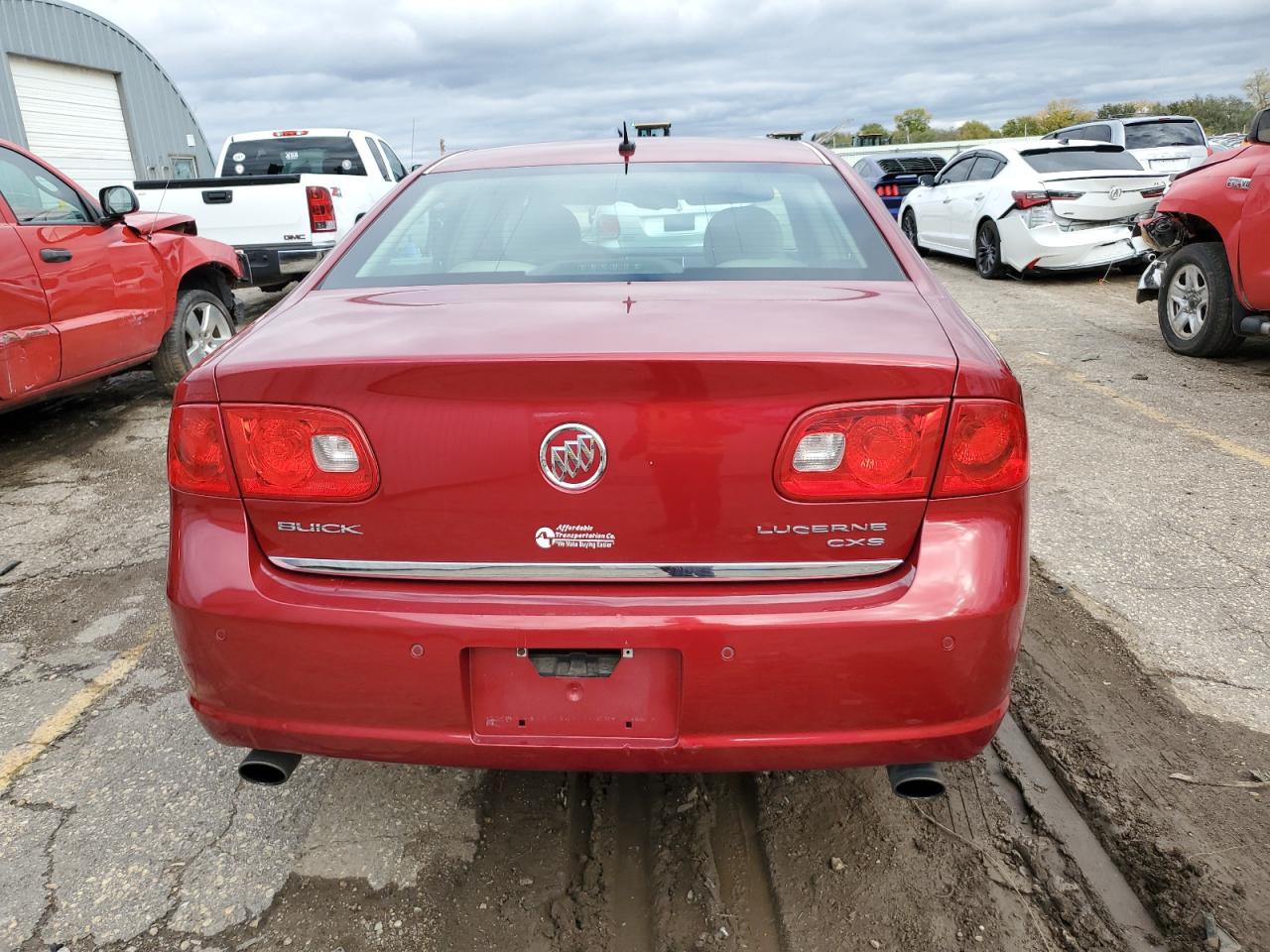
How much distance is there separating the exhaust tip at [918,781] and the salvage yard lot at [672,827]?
34cm

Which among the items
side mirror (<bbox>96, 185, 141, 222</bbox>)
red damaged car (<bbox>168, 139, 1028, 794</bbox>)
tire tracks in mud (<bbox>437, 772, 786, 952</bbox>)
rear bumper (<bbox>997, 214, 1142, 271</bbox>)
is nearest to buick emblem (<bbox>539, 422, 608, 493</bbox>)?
red damaged car (<bbox>168, 139, 1028, 794</bbox>)

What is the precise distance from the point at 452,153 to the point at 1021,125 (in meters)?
52.7

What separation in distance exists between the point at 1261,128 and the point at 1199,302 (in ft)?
4.29

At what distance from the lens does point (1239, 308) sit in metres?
6.91

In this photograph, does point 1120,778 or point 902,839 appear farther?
point 1120,778

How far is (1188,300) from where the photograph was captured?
7312 millimetres

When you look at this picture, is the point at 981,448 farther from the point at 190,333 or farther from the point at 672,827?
the point at 190,333

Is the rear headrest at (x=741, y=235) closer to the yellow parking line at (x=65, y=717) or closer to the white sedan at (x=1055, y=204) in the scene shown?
the yellow parking line at (x=65, y=717)

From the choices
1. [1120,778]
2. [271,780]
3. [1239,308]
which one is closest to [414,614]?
[271,780]

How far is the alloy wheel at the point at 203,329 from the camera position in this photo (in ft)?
23.5

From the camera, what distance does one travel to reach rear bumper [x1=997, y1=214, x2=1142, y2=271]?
10508mm

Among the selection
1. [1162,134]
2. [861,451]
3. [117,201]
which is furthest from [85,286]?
[1162,134]

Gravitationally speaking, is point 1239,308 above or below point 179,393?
below

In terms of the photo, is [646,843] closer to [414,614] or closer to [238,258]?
[414,614]
